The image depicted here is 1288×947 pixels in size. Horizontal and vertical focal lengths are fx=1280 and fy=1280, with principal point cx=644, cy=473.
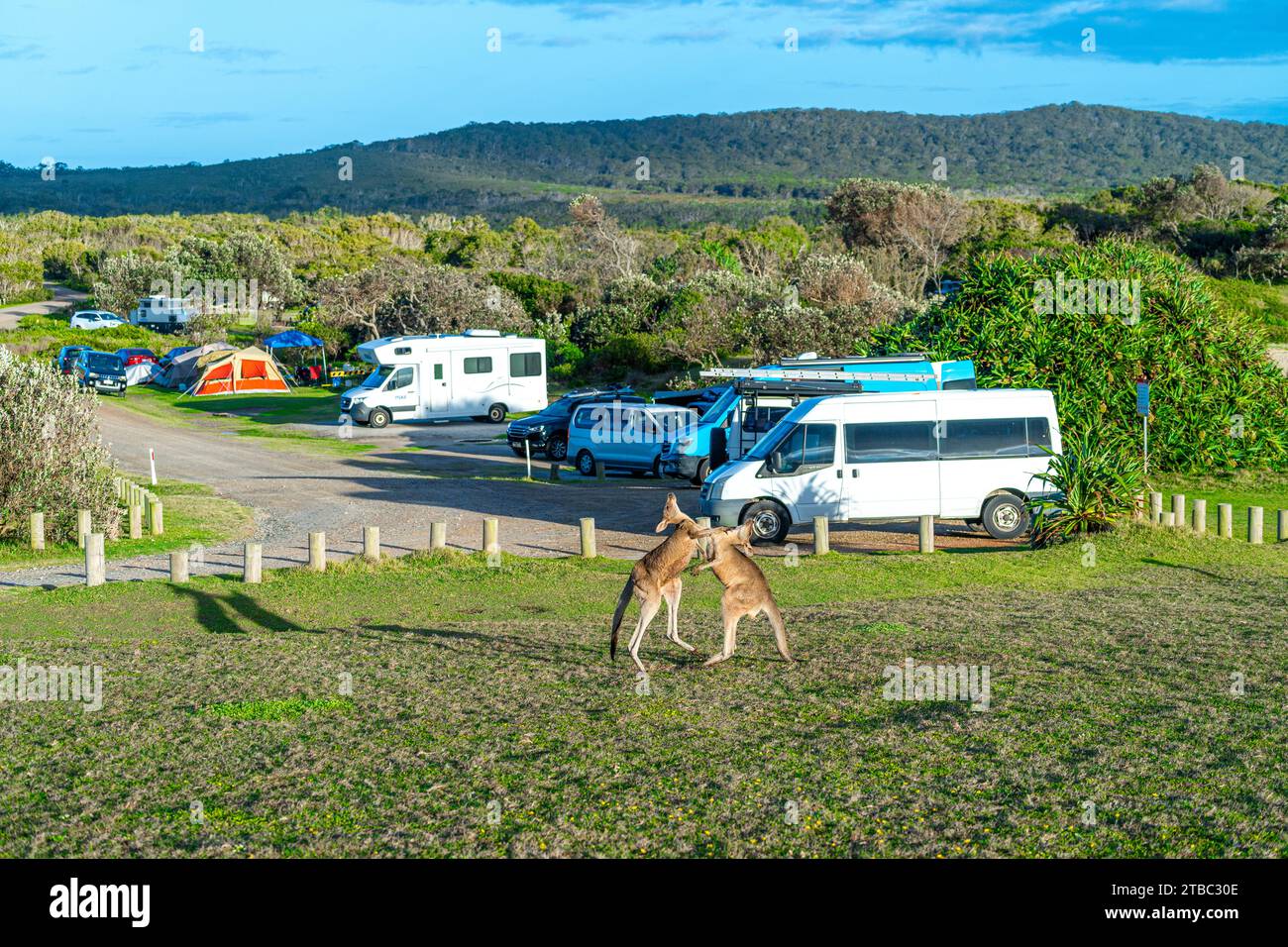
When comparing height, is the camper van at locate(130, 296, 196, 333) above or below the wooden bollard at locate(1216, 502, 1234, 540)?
above

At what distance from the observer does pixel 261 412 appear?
139 feet

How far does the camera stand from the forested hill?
151 meters

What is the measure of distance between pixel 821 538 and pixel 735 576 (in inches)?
333

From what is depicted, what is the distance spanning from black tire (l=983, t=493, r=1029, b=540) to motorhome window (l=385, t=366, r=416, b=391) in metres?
22.6

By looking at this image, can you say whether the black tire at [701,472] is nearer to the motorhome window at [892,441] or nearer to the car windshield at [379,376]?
the motorhome window at [892,441]

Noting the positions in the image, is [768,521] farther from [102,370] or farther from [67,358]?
[67,358]

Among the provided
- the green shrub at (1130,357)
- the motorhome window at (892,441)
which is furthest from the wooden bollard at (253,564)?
the green shrub at (1130,357)

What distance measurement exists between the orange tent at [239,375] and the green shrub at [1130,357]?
90.5 feet

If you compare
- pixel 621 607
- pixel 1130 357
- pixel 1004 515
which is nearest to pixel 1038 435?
pixel 1004 515

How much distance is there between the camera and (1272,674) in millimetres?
10039

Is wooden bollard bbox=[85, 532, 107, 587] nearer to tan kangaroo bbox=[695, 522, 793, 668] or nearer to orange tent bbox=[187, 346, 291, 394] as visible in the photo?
tan kangaroo bbox=[695, 522, 793, 668]

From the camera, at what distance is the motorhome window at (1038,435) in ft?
63.7

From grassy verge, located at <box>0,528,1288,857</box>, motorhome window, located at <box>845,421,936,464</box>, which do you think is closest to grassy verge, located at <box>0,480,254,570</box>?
grassy verge, located at <box>0,528,1288,857</box>

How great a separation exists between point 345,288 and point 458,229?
140 ft
